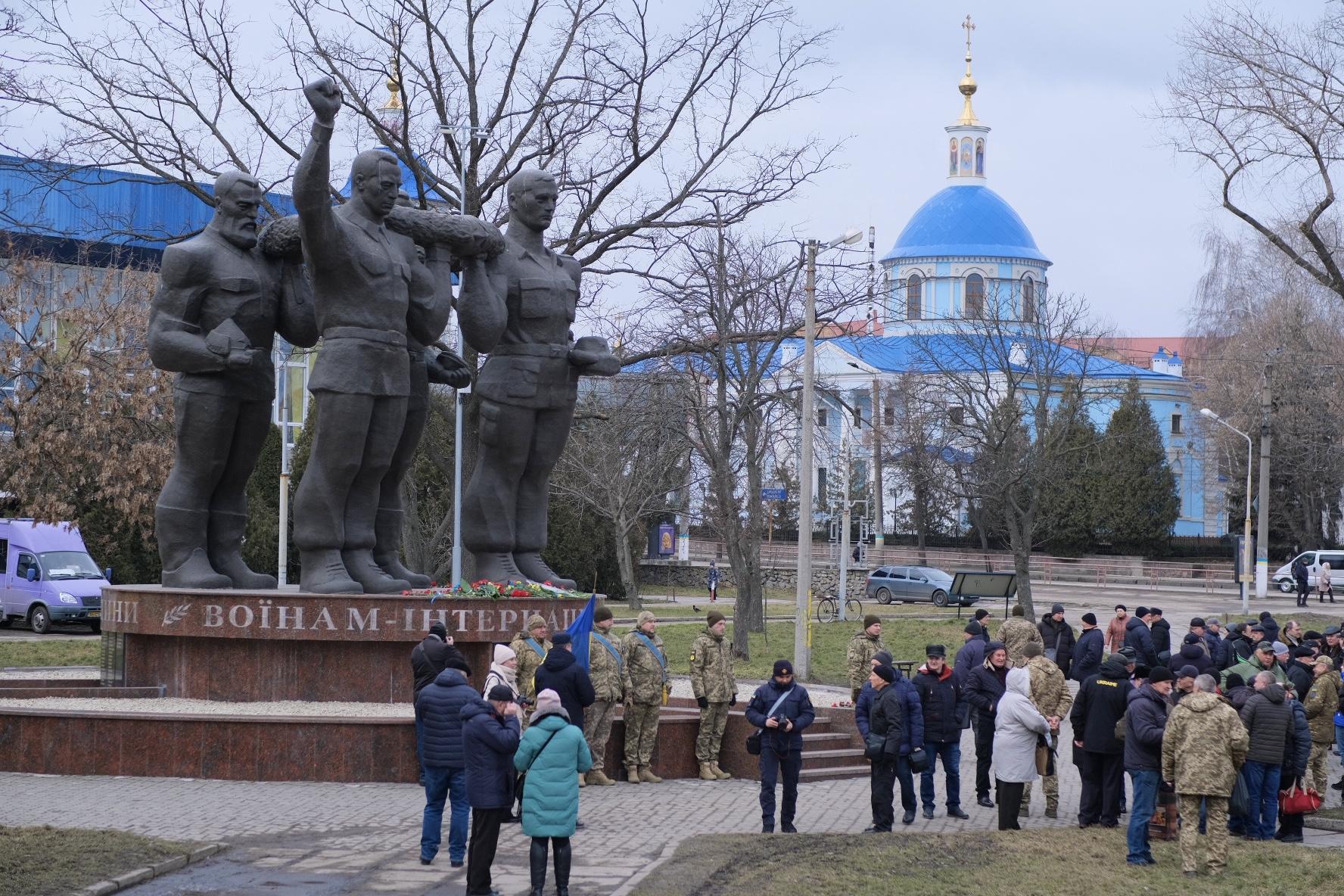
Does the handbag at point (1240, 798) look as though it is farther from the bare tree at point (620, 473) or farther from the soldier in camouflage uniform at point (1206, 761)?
the bare tree at point (620, 473)

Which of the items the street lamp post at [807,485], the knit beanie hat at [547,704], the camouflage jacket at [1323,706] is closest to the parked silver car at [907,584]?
the street lamp post at [807,485]

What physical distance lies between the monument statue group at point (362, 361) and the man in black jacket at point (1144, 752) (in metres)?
5.78

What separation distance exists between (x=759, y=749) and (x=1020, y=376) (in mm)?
28793

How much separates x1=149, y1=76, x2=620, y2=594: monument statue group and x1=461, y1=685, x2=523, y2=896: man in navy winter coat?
192 inches

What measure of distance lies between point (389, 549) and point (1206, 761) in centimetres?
770

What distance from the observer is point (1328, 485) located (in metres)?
58.2

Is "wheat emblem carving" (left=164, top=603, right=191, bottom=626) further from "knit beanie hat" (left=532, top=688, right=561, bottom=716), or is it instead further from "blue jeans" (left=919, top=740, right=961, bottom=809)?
"blue jeans" (left=919, top=740, right=961, bottom=809)

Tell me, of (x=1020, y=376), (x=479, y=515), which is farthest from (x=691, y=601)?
(x=479, y=515)

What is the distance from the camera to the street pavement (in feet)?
33.6

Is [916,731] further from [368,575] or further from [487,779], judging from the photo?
[368,575]

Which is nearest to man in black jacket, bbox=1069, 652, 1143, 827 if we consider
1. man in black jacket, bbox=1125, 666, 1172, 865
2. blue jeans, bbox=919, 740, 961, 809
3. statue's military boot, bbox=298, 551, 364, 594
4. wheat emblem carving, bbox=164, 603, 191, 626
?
man in black jacket, bbox=1125, 666, 1172, 865

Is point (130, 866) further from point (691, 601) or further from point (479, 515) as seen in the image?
point (691, 601)

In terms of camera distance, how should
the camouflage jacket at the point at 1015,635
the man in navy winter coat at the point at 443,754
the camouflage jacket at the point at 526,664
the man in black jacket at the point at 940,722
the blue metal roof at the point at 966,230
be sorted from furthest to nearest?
the blue metal roof at the point at 966,230, the camouflage jacket at the point at 1015,635, the man in black jacket at the point at 940,722, the camouflage jacket at the point at 526,664, the man in navy winter coat at the point at 443,754

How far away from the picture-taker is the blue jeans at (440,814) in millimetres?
10688
